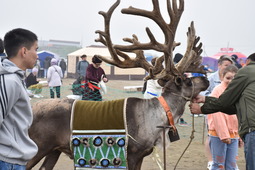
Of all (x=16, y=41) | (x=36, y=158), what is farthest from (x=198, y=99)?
(x=16, y=41)

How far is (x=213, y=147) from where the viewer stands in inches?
182

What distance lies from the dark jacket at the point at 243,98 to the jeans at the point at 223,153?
46.3 inches

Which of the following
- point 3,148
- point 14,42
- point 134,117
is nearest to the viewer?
point 3,148

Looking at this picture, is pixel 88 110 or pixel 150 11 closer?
pixel 88 110

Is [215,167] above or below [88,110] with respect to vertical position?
below

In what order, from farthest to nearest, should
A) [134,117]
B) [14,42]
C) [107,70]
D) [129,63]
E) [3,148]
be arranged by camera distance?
1. [107,70]
2. [129,63]
3. [134,117]
4. [14,42]
5. [3,148]

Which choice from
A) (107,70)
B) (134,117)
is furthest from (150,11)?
(107,70)

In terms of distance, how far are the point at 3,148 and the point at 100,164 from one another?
80.1 inches

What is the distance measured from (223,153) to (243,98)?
157 cm

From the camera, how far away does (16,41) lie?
2514 millimetres

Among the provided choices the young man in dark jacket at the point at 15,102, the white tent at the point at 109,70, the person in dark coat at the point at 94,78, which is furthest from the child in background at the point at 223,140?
the white tent at the point at 109,70

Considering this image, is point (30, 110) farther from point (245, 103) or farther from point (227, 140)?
point (227, 140)

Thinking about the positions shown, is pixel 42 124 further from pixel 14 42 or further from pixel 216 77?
pixel 216 77

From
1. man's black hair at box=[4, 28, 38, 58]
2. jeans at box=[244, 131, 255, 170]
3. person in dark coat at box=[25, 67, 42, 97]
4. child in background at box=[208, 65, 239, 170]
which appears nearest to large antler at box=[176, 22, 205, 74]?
child in background at box=[208, 65, 239, 170]
